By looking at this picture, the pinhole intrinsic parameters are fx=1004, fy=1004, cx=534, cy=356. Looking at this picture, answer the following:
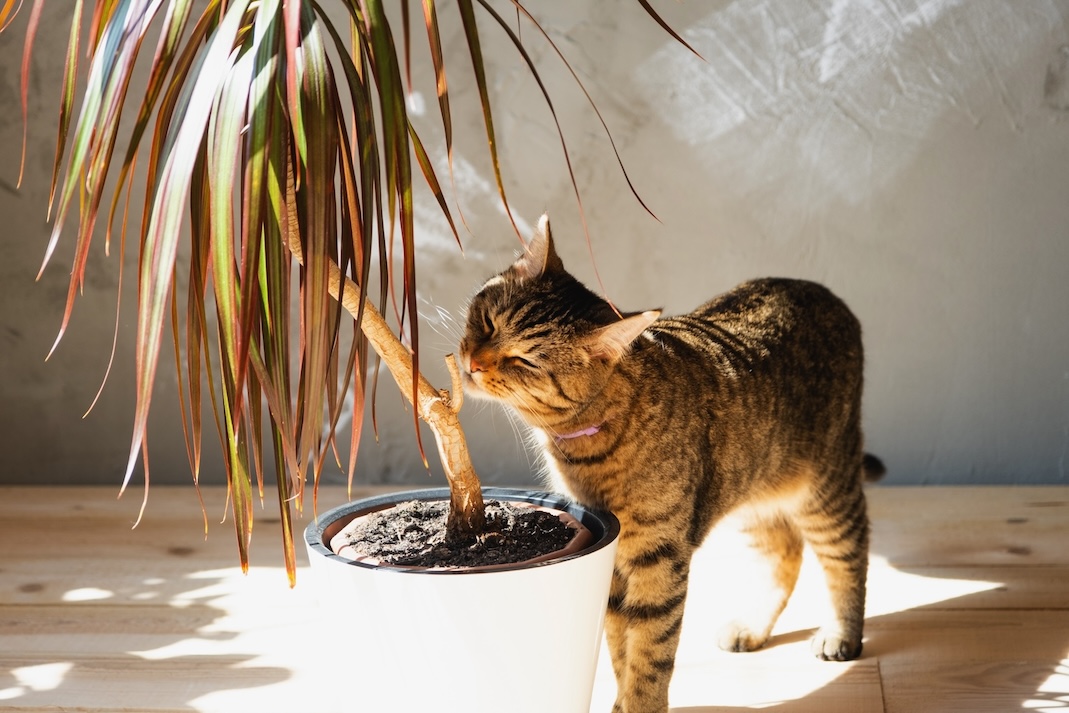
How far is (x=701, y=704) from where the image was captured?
1.53 meters

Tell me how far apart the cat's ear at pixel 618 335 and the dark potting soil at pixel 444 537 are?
22 centimetres

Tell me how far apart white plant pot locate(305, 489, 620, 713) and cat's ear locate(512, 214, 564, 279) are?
392 millimetres

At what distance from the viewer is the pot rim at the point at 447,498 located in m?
1.10

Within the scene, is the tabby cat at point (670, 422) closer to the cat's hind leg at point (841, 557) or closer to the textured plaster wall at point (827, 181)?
the cat's hind leg at point (841, 557)

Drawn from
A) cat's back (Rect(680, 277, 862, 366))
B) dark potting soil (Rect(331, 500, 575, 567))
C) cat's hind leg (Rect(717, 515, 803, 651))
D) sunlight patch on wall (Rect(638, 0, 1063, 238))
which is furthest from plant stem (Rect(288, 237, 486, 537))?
sunlight patch on wall (Rect(638, 0, 1063, 238))

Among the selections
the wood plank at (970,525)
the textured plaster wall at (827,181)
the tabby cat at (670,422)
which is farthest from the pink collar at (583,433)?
the wood plank at (970,525)

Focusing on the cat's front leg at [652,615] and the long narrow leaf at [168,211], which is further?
the cat's front leg at [652,615]

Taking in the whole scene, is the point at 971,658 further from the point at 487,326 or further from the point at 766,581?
the point at 487,326

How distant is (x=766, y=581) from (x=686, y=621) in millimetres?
177

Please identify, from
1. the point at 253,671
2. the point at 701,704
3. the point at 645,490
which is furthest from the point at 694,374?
the point at 253,671

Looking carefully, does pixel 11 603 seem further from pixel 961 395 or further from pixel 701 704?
pixel 961 395

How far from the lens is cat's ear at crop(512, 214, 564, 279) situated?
138cm

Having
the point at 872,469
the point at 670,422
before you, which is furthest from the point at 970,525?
the point at 670,422

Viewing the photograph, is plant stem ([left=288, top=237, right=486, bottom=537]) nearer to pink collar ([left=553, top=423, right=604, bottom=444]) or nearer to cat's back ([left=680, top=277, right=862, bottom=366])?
pink collar ([left=553, top=423, right=604, bottom=444])
